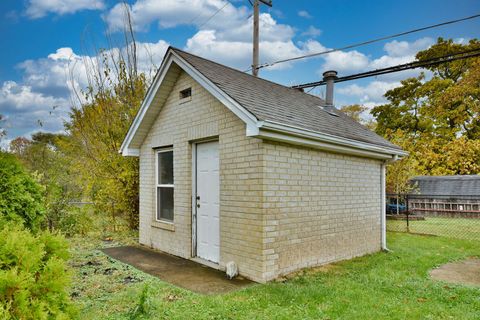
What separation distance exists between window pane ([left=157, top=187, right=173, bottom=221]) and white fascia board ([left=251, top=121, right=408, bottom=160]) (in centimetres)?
361

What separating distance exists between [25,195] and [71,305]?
9.61 ft

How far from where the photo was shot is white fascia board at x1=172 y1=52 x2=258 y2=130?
16.4 feet

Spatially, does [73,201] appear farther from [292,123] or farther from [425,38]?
[425,38]

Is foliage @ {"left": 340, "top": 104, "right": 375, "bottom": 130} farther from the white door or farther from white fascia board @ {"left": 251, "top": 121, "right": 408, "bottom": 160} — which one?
the white door

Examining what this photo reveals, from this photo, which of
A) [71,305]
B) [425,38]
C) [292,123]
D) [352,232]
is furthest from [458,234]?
[425,38]

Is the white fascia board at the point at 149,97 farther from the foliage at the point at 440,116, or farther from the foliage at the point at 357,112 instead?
the foliage at the point at 357,112

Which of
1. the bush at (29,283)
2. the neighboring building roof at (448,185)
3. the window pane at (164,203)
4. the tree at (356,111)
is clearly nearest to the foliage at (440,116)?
the neighboring building roof at (448,185)

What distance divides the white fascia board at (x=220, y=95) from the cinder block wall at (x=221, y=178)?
13.5 inches

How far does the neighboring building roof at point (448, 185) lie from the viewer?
17.4 metres

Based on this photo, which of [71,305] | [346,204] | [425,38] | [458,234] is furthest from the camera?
[425,38]

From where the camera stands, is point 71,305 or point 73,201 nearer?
point 71,305

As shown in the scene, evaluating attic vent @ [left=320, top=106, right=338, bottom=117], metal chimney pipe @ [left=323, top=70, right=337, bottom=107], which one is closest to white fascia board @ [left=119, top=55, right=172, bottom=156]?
attic vent @ [left=320, top=106, right=338, bottom=117]

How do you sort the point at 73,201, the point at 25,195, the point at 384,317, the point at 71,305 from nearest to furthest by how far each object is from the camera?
the point at 71,305 < the point at 384,317 < the point at 25,195 < the point at 73,201

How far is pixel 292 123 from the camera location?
18.1 feet
